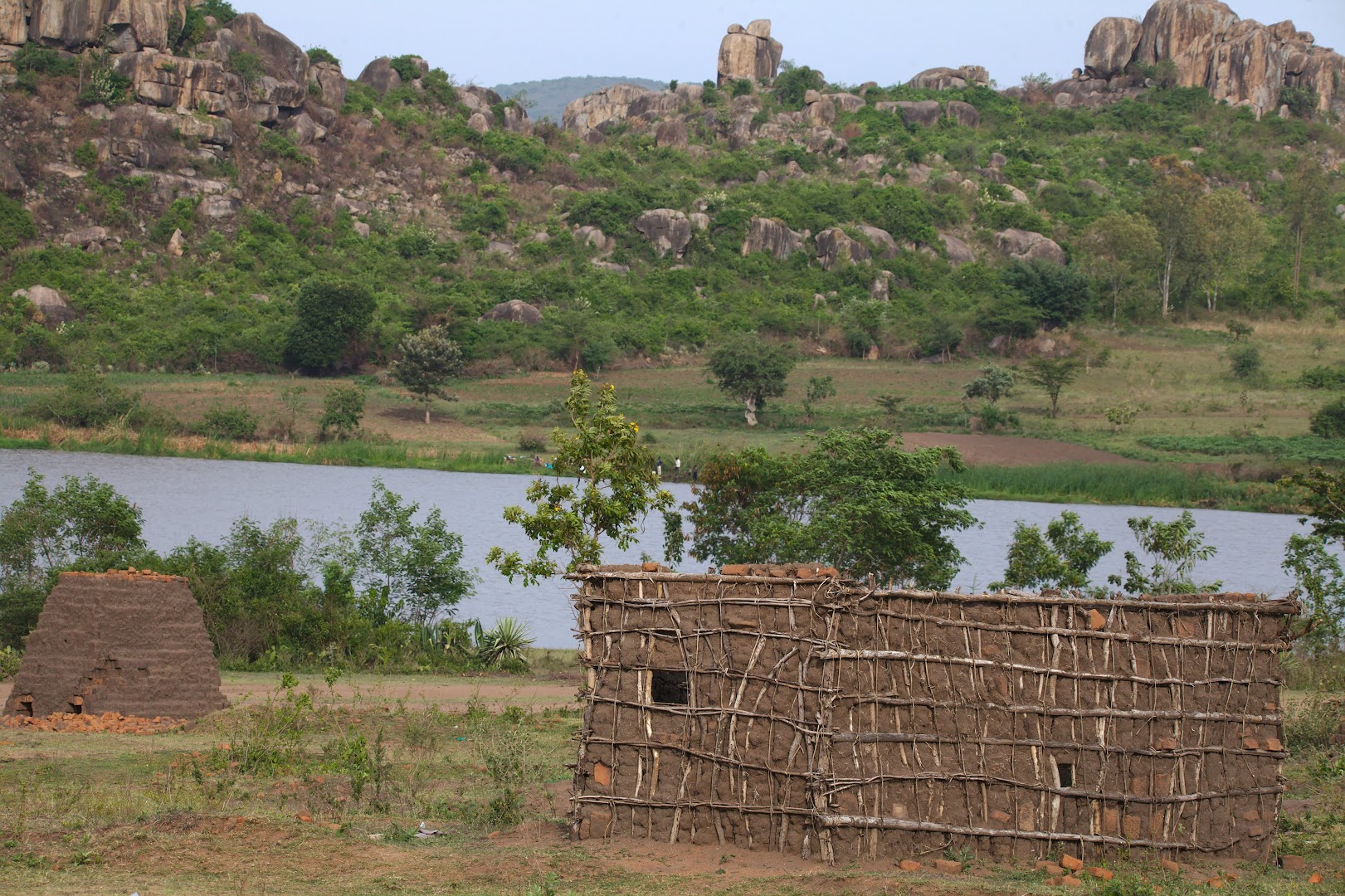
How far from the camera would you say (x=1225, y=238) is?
64.9 meters

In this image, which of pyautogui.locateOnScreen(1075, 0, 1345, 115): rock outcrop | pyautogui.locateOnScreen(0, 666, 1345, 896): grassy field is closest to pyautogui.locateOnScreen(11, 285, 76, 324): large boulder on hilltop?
pyautogui.locateOnScreen(0, 666, 1345, 896): grassy field

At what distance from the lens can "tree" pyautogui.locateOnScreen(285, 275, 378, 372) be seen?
50406 millimetres

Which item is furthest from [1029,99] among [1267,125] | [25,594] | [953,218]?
[25,594]

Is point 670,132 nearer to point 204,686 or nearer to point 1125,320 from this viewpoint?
point 1125,320

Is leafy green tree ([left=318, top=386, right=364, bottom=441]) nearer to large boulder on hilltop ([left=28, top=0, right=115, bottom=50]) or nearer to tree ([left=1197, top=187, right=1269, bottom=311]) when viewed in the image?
large boulder on hilltop ([left=28, top=0, right=115, bottom=50])

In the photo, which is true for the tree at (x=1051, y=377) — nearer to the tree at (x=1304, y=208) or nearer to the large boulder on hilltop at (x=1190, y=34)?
the tree at (x=1304, y=208)

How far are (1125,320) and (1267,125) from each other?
40.1 metres

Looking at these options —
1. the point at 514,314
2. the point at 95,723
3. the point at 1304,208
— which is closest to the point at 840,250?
the point at 514,314

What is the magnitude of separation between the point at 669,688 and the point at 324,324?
44170mm

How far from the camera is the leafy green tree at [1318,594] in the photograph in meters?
17.9

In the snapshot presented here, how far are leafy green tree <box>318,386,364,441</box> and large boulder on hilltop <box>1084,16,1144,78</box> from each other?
80.0m

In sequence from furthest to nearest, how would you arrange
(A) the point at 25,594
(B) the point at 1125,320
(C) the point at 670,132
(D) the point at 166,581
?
(C) the point at 670,132
(B) the point at 1125,320
(A) the point at 25,594
(D) the point at 166,581

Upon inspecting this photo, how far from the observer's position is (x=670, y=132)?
8988 centimetres

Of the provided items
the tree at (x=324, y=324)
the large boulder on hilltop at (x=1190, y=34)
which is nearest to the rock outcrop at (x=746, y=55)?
the large boulder on hilltop at (x=1190, y=34)
